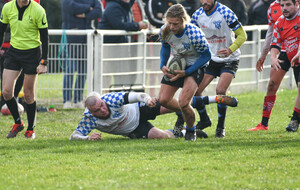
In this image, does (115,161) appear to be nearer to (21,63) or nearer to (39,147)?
(39,147)

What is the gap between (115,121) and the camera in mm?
8945

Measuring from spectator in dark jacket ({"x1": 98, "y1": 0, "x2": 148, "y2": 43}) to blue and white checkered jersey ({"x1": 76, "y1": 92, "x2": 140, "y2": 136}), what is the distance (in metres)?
4.87

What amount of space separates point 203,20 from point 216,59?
61cm

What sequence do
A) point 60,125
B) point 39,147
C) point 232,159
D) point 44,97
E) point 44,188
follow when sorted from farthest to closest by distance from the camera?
point 44,97 < point 60,125 < point 39,147 < point 232,159 < point 44,188

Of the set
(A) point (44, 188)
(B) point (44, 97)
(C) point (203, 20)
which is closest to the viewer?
(A) point (44, 188)

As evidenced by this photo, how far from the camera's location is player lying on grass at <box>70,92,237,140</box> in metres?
8.78

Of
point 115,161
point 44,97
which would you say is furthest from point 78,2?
point 115,161

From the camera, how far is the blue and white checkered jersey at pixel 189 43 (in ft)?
26.7

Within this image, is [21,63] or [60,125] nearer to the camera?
[21,63]

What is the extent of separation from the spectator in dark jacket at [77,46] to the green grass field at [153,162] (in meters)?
3.32

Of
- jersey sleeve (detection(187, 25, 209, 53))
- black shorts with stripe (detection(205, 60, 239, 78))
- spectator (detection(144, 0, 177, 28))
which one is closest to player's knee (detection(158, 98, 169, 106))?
jersey sleeve (detection(187, 25, 209, 53))

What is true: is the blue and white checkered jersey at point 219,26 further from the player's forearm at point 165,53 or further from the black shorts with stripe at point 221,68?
the player's forearm at point 165,53

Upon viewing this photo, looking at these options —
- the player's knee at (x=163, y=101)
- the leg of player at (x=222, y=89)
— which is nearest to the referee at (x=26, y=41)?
the player's knee at (x=163, y=101)

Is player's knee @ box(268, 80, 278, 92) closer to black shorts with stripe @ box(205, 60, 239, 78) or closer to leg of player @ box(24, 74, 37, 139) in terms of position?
black shorts with stripe @ box(205, 60, 239, 78)
